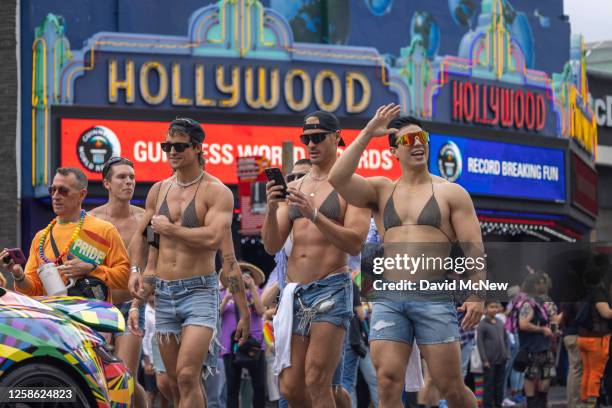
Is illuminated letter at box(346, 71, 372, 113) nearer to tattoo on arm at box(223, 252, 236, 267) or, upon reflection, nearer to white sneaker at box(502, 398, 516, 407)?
white sneaker at box(502, 398, 516, 407)

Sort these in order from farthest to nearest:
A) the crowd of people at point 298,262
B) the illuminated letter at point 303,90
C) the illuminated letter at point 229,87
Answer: the illuminated letter at point 303,90, the illuminated letter at point 229,87, the crowd of people at point 298,262

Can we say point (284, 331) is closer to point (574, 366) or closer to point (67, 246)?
point (67, 246)

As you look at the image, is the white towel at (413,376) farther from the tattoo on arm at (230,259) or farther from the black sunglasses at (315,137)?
the black sunglasses at (315,137)

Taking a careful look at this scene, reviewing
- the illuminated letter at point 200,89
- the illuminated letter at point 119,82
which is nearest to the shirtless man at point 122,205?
the illuminated letter at point 119,82

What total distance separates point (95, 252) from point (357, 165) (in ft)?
9.35

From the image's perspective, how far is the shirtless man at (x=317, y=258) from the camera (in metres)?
9.55

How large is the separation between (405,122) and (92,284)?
10.1ft

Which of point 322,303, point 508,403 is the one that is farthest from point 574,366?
point 322,303

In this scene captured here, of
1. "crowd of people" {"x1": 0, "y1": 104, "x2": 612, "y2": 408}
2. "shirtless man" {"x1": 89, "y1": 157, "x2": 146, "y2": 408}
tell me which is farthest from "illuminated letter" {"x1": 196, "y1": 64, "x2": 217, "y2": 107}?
"crowd of people" {"x1": 0, "y1": 104, "x2": 612, "y2": 408}

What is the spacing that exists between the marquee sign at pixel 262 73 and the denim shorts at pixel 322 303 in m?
16.3

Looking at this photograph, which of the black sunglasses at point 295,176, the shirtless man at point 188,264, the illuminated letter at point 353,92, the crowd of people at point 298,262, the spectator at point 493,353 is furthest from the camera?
the illuminated letter at point 353,92

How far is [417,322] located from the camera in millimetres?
9102

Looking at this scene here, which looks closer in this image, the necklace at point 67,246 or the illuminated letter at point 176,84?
the necklace at point 67,246

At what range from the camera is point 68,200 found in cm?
1088
